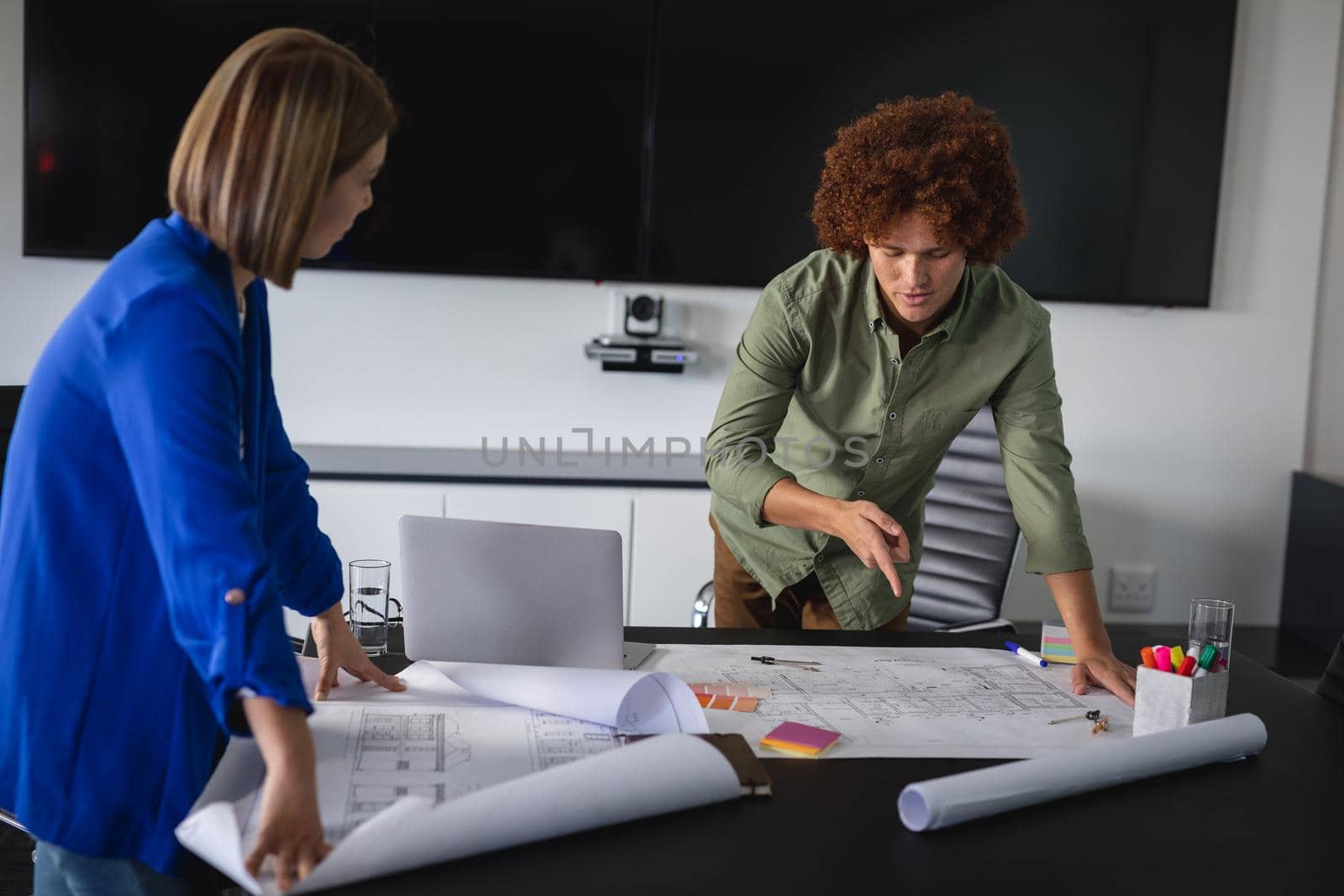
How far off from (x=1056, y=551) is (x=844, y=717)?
20.6 inches

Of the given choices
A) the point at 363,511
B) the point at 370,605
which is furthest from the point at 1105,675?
the point at 363,511

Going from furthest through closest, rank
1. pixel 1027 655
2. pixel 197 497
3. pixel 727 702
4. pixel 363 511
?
pixel 363 511 < pixel 1027 655 < pixel 727 702 < pixel 197 497

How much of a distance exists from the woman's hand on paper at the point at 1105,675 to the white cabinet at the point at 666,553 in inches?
66.7

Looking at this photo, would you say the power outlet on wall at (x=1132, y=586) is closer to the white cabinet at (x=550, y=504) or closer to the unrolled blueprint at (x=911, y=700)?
the white cabinet at (x=550, y=504)

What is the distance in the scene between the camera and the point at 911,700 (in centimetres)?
147

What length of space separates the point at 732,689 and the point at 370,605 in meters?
0.49

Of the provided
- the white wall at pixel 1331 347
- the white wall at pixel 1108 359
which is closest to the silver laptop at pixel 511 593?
the white wall at pixel 1108 359

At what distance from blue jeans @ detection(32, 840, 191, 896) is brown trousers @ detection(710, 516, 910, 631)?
3.86ft

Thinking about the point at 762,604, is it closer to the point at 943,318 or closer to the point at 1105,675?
the point at 943,318

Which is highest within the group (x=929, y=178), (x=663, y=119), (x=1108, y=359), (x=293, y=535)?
(x=663, y=119)

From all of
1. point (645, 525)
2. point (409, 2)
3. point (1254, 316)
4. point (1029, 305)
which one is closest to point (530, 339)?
point (645, 525)

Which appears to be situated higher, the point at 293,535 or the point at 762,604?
the point at 293,535

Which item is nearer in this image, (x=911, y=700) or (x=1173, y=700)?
(x=1173, y=700)

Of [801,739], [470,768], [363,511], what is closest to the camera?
[470,768]
